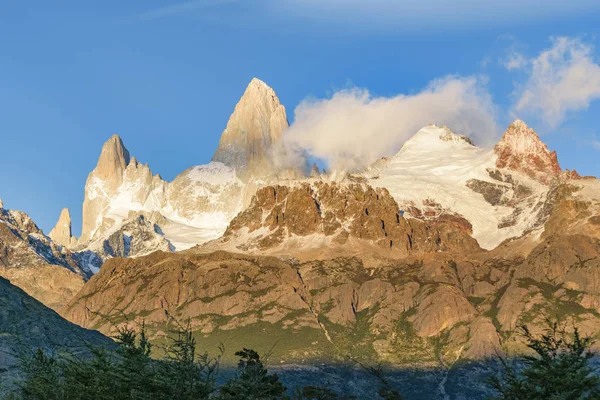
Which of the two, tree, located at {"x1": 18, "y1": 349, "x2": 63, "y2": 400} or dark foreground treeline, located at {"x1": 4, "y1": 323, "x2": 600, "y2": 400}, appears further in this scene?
tree, located at {"x1": 18, "y1": 349, "x2": 63, "y2": 400}

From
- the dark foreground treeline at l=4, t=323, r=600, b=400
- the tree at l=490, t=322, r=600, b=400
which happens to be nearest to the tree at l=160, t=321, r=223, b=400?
the dark foreground treeline at l=4, t=323, r=600, b=400

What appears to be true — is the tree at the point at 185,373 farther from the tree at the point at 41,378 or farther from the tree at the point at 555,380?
the tree at the point at 555,380

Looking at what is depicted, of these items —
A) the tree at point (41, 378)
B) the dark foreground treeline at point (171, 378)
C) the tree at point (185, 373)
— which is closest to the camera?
the tree at point (185, 373)

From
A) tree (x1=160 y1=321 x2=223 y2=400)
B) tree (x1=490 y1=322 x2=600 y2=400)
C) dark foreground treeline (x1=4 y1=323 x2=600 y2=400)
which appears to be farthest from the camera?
tree (x1=490 y1=322 x2=600 y2=400)

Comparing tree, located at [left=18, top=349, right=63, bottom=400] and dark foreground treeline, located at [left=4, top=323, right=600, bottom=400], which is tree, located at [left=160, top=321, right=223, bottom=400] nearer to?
dark foreground treeline, located at [left=4, top=323, right=600, bottom=400]

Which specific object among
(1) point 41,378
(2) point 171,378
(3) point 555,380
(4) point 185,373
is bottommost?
(2) point 171,378

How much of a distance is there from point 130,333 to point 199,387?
6703 millimetres

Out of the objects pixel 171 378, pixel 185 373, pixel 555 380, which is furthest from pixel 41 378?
pixel 555 380

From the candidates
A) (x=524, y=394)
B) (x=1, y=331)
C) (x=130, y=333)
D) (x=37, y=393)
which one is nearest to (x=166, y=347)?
(x=130, y=333)

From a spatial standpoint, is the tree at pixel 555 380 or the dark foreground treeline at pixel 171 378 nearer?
the dark foreground treeline at pixel 171 378

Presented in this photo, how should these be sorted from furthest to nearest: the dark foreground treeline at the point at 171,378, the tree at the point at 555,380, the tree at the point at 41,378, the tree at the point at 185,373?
1. the tree at the point at 555,380
2. the tree at the point at 41,378
3. the dark foreground treeline at the point at 171,378
4. the tree at the point at 185,373

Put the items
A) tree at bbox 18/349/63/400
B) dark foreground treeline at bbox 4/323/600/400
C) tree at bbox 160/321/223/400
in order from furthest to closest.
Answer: tree at bbox 18/349/63/400 < dark foreground treeline at bbox 4/323/600/400 < tree at bbox 160/321/223/400

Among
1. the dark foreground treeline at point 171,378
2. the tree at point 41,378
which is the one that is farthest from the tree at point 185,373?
the tree at point 41,378

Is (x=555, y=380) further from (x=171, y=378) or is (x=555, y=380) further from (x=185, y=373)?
(x=171, y=378)
